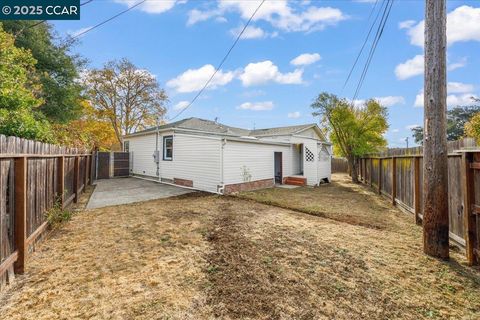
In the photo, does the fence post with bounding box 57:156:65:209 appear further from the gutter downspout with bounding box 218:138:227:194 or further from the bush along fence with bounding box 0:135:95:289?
the gutter downspout with bounding box 218:138:227:194

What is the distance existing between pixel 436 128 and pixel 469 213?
51.2 inches

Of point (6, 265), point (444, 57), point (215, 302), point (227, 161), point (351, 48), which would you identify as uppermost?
point (351, 48)

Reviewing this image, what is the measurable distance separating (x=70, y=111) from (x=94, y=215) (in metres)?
11.8

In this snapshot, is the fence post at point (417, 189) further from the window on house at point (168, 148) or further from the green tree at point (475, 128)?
the window on house at point (168, 148)

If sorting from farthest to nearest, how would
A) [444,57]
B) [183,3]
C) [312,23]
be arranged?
[312,23] < [183,3] < [444,57]

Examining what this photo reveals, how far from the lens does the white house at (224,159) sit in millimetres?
10180

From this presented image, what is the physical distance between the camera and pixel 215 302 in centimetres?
247

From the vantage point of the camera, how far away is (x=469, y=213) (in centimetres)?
337

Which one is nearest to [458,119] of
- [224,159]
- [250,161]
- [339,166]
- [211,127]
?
[339,166]

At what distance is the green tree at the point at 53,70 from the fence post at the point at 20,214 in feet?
43.7

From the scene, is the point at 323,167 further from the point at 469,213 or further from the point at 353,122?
the point at 469,213

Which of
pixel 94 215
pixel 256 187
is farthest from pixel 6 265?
pixel 256 187

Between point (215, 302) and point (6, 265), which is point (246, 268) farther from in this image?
point (6, 265)

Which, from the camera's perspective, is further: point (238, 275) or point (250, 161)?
point (250, 161)
